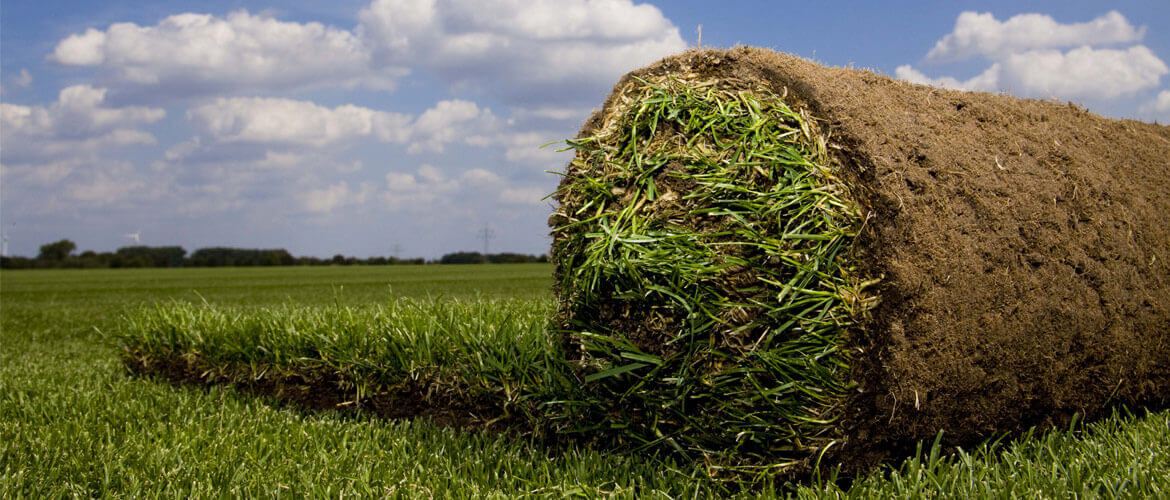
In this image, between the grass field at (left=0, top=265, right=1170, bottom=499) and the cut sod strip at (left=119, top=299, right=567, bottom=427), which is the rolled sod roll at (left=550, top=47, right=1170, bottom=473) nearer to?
the grass field at (left=0, top=265, right=1170, bottom=499)

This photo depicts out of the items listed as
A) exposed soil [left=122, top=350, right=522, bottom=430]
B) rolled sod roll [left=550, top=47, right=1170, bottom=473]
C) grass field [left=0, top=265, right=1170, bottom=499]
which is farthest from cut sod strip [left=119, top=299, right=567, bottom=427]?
rolled sod roll [left=550, top=47, right=1170, bottom=473]

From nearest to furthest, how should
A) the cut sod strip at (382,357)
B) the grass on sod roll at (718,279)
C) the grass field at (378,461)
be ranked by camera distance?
1. the grass on sod roll at (718,279)
2. the grass field at (378,461)
3. the cut sod strip at (382,357)

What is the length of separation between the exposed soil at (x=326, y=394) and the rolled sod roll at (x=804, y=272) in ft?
2.77

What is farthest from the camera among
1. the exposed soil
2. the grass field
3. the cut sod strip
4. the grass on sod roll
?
the exposed soil

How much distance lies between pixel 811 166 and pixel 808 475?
1373 millimetres

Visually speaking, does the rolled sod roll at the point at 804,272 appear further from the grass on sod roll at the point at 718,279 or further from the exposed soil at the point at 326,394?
the exposed soil at the point at 326,394

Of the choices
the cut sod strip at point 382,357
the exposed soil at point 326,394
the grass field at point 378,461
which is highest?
the cut sod strip at point 382,357

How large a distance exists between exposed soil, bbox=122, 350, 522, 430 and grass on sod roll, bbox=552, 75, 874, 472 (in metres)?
1.23

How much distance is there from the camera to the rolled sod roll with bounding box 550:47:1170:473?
3080 millimetres

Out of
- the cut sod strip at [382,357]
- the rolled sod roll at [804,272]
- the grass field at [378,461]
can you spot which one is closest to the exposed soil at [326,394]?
the cut sod strip at [382,357]

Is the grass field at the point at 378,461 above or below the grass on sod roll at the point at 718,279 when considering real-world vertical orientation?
below

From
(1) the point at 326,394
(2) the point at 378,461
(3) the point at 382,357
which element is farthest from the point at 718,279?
(1) the point at 326,394

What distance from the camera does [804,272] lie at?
303 centimetres

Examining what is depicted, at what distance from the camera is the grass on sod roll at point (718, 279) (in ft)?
10.1
